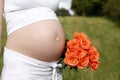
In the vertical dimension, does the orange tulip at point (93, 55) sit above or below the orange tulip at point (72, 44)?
below

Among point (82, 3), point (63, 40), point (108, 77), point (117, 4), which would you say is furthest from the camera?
point (82, 3)

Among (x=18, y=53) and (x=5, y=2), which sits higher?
(x=5, y=2)

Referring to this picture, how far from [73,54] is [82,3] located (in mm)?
44327

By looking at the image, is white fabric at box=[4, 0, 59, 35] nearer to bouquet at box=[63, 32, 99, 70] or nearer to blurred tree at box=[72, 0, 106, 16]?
bouquet at box=[63, 32, 99, 70]

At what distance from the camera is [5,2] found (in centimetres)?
331

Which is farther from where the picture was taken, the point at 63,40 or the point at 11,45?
the point at 63,40

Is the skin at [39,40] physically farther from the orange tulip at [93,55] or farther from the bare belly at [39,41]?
the orange tulip at [93,55]

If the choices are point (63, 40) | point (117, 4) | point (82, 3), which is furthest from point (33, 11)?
point (82, 3)

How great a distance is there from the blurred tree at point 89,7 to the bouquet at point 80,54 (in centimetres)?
4249

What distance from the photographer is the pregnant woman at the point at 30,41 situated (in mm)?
3223

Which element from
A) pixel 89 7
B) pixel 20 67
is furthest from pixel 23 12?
pixel 89 7

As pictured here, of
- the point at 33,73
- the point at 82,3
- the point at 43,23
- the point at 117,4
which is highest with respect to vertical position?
the point at 43,23

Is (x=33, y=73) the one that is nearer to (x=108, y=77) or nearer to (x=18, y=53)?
(x=18, y=53)

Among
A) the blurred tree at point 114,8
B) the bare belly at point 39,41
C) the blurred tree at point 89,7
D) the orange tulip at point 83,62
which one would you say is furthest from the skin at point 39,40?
the blurred tree at point 89,7
